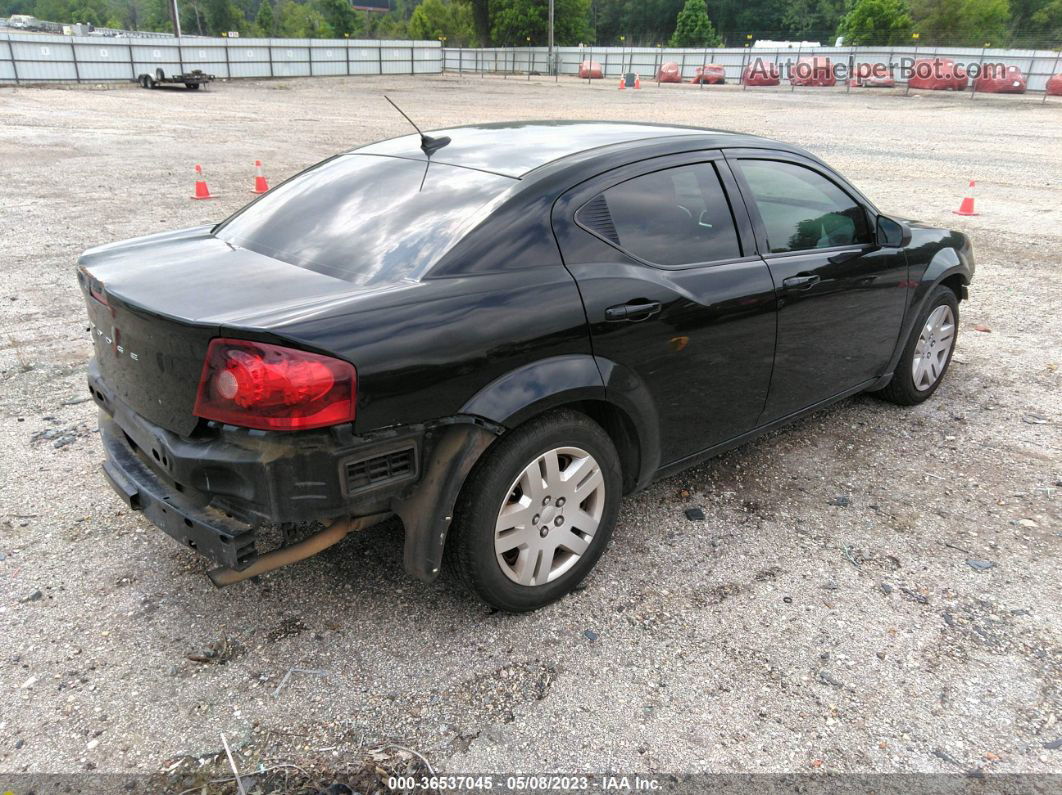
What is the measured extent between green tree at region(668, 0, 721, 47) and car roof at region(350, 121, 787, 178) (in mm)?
91149

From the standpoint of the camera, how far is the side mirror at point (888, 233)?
4.24m

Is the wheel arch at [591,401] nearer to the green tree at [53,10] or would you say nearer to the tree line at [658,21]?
the tree line at [658,21]

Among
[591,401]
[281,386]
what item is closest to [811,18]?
[591,401]

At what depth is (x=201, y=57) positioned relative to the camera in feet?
134

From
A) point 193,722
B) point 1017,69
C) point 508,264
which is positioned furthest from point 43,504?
point 1017,69

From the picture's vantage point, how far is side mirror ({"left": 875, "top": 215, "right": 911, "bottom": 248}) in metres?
4.24

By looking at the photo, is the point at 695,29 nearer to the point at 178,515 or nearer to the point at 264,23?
the point at 264,23

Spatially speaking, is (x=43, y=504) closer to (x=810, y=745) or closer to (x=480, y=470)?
(x=480, y=470)

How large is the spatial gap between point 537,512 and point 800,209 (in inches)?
84.0

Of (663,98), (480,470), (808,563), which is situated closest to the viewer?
(480,470)

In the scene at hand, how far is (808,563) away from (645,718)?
3.99 feet

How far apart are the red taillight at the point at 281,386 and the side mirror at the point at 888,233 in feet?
10.4

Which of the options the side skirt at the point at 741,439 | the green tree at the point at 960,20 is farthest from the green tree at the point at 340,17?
the side skirt at the point at 741,439

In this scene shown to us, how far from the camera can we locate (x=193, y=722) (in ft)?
8.07
